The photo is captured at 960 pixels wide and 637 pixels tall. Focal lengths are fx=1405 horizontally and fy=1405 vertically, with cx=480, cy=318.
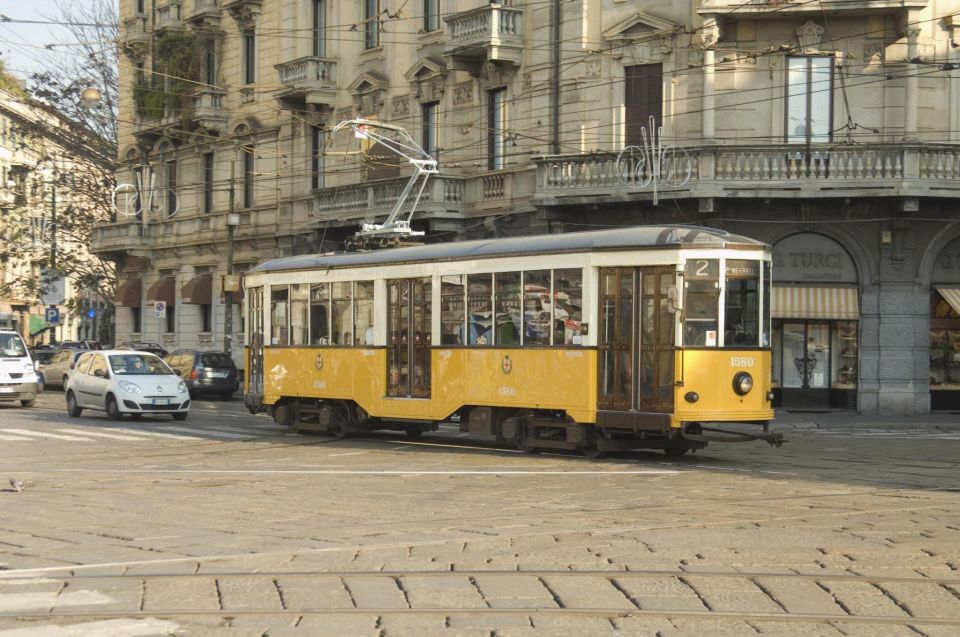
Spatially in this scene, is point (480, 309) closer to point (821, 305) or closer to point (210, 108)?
point (821, 305)

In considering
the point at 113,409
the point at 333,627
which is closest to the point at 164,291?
the point at 113,409

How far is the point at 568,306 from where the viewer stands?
19.2m

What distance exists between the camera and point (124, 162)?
52094 millimetres

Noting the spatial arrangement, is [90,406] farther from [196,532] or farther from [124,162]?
[124,162]

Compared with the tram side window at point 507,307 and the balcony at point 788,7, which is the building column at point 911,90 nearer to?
the balcony at point 788,7

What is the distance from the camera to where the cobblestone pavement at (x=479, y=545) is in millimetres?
8047

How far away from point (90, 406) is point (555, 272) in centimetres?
1390

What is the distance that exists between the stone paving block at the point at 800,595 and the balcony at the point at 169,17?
41627mm

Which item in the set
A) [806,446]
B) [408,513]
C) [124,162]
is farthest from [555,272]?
[124,162]

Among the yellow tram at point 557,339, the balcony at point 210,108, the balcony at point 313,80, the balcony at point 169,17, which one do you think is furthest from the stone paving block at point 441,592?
the balcony at point 169,17

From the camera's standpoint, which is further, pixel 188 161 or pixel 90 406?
pixel 188 161

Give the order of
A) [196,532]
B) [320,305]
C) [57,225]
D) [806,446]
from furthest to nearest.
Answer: [57,225] → [320,305] → [806,446] → [196,532]

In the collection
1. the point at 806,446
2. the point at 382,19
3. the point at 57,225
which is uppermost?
the point at 382,19

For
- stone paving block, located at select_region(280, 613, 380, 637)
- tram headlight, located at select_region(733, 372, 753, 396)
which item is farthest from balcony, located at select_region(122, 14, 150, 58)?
stone paving block, located at select_region(280, 613, 380, 637)
